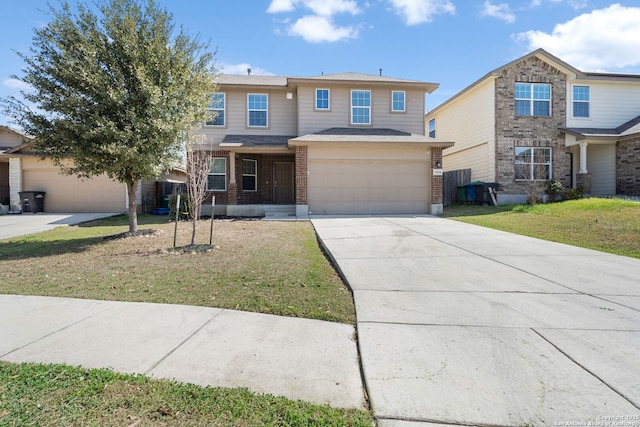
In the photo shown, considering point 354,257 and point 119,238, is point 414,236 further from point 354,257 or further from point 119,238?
point 119,238

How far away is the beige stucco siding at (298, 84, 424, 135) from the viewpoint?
15891 millimetres

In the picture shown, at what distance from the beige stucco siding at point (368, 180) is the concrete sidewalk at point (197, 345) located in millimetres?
10833

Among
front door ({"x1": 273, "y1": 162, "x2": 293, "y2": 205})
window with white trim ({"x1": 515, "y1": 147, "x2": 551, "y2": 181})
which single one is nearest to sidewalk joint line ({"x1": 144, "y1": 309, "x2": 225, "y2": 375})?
front door ({"x1": 273, "y1": 162, "x2": 293, "y2": 205})

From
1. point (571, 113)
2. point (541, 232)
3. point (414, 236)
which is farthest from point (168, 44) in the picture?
point (571, 113)

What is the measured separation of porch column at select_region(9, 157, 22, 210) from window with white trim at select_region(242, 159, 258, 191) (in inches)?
440

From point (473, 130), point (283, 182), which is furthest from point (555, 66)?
point (283, 182)

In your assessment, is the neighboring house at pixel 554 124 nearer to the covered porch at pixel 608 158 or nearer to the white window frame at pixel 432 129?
the covered porch at pixel 608 158

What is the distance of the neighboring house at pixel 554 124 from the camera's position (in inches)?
673

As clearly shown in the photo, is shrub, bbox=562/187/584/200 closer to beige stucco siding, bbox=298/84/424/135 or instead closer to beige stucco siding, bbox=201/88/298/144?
beige stucco siding, bbox=298/84/424/135

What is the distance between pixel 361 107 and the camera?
16.2m

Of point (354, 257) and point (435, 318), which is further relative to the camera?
point (354, 257)

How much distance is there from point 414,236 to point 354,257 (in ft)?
10.1

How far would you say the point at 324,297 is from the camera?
4473mm

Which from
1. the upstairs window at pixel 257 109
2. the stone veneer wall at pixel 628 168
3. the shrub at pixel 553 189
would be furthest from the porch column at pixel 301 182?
the stone veneer wall at pixel 628 168
